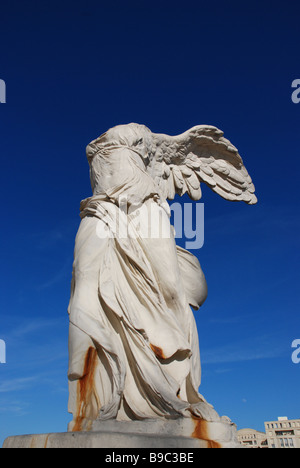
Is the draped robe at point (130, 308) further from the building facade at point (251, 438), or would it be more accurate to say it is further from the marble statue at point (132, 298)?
the building facade at point (251, 438)


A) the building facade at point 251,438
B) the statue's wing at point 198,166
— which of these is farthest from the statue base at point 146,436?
the building facade at point 251,438

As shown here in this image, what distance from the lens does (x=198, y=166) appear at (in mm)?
6109

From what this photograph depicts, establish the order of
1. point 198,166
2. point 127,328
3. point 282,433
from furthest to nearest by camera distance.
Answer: point 282,433, point 198,166, point 127,328

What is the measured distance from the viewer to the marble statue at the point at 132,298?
3.62 meters

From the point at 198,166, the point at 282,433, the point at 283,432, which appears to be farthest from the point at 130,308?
the point at 283,432

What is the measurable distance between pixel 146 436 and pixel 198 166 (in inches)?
166

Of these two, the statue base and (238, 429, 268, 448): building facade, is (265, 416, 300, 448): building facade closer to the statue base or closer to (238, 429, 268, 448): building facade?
(238, 429, 268, 448): building facade

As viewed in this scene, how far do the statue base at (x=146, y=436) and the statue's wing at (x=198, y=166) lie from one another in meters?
3.34

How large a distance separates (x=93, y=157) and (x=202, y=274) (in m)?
2.16

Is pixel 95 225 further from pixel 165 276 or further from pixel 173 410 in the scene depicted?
pixel 173 410

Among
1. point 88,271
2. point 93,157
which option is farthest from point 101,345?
point 93,157

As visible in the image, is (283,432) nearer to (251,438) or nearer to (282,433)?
(282,433)

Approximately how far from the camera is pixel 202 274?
5055 mm

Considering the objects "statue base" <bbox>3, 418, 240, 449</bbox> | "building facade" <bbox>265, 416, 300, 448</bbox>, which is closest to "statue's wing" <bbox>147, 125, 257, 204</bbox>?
"statue base" <bbox>3, 418, 240, 449</bbox>
